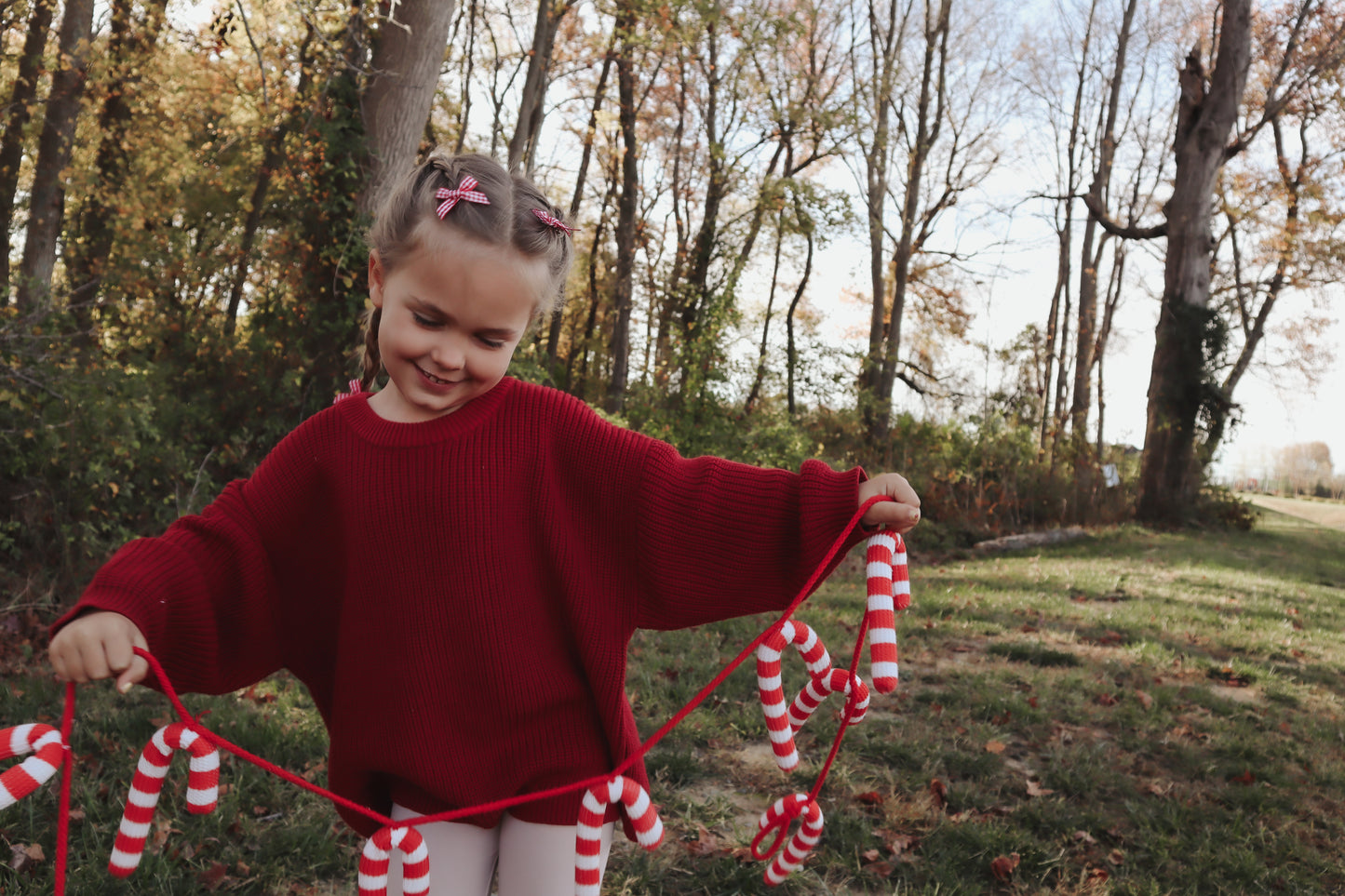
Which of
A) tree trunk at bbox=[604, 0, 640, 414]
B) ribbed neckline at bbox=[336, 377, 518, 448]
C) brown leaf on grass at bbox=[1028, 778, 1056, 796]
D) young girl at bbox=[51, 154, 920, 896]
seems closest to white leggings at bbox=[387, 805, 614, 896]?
young girl at bbox=[51, 154, 920, 896]

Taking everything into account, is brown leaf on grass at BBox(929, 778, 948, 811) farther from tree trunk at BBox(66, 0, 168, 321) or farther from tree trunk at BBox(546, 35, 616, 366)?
tree trunk at BBox(546, 35, 616, 366)

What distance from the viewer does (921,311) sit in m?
27.4

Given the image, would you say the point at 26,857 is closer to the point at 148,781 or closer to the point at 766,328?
the point at 148,781

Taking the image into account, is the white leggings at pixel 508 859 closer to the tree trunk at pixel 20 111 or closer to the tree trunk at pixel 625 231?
the tree trunk at pixel 20 111

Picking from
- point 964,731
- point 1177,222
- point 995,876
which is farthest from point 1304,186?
point 995,876

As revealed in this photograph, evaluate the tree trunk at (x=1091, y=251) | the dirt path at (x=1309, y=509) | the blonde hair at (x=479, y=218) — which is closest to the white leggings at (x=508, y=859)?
the blonde hair at (x=479, y=218)

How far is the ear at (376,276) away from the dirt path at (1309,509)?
94.6 ft

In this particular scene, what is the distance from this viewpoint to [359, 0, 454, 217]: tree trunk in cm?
745

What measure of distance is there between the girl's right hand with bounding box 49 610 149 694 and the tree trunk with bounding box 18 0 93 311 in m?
10.0

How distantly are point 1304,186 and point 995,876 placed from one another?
23.7 meters

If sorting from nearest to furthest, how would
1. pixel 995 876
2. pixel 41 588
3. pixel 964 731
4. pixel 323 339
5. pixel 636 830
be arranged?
1. pixel 636 830
2. pixel 995 876
3. pixel 964 731
4. pixel 41 588
5. pixel 323 339

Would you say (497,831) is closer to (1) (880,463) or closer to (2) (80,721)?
(2) (80,721)

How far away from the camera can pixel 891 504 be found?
6.46ft

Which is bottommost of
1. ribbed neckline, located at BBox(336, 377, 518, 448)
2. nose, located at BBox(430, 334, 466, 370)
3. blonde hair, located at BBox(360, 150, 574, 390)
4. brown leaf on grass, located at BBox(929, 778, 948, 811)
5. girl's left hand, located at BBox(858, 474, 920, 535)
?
brown leaf on grass, located at BBox(929, 778, 948, 811)
